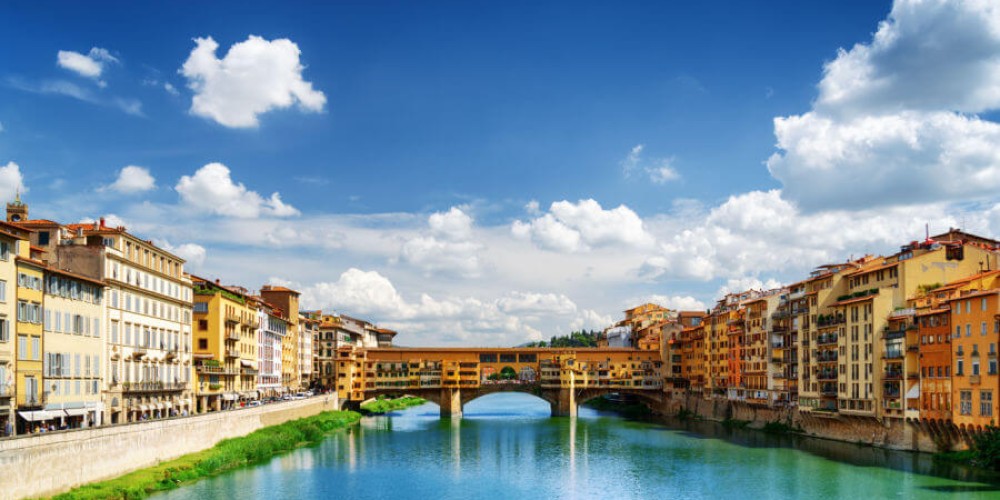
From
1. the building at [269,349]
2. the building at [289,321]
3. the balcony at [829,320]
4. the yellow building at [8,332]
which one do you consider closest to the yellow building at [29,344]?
the yellow building at [8,332]

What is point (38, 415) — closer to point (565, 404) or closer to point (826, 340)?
point (826, 340)

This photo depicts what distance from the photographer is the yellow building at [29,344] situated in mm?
38969

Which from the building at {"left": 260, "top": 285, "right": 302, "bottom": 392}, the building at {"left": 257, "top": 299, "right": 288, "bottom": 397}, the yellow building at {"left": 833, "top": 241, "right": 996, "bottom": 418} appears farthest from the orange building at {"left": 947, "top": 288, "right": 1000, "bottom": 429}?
the building at {"left": 260, "top": 285, "right": 302, "bottom": 392}

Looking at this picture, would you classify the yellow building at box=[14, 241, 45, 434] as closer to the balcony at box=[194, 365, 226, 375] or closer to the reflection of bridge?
the balcony at box=[194, 365, 226, 375]

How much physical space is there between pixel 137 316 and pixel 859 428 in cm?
4757

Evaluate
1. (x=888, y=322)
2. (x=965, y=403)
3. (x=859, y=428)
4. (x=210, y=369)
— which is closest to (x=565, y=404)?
(x=859, y=428)

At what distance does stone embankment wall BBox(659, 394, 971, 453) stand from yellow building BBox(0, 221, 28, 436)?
48.2 m

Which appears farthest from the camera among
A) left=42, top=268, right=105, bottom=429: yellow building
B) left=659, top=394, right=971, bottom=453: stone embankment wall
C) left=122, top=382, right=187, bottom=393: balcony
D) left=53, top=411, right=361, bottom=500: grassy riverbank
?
left=659, top=394, right=971, bottom=453: stone embankment wall

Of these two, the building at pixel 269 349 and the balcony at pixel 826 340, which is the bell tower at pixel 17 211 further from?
the balcony at pixel 826 340

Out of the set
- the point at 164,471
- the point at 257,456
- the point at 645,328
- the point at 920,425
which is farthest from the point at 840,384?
the point at 645,328

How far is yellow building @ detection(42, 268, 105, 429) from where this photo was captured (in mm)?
42250

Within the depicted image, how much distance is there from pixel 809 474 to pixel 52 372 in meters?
39.7

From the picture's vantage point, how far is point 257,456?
57.8 m

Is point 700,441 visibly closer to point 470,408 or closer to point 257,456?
point 257,456
